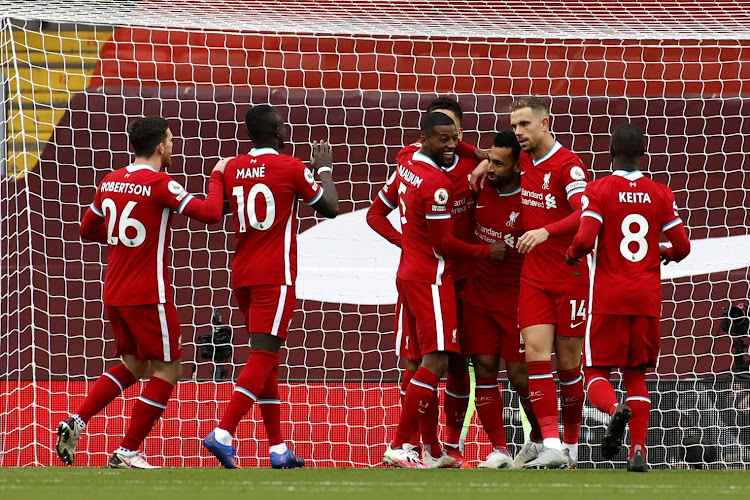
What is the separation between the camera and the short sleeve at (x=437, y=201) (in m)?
5.84

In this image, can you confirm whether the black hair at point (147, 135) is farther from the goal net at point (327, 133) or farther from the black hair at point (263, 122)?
the goal net at point (327, 133)

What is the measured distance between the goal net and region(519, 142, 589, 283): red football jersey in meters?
2.06

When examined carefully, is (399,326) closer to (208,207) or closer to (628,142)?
(208,207)

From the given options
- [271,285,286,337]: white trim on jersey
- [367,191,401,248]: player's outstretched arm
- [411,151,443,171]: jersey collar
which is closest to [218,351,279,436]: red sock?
[271,285,286,337]: white trim on jersey

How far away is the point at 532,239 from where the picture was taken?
564 centimetres

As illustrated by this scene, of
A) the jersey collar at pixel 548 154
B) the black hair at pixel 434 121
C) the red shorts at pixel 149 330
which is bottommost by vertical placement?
the red shorts at pixel 149 330

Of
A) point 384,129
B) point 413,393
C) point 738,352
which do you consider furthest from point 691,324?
point 413,393

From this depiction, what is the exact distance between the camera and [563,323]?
19.4 ft

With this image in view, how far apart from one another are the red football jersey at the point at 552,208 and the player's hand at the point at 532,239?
244mm

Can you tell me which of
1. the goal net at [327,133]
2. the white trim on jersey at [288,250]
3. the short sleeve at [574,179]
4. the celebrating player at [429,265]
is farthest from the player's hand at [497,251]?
the goal net at [327,133]

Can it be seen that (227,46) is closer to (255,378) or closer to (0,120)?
(0,120)

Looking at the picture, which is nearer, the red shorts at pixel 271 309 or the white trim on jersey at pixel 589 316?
the white trim on jersey at pixel 589 316

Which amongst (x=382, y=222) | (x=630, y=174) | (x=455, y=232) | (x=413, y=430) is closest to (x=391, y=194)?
(x=382, y=222)

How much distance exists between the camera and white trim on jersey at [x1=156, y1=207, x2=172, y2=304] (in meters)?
5.86
